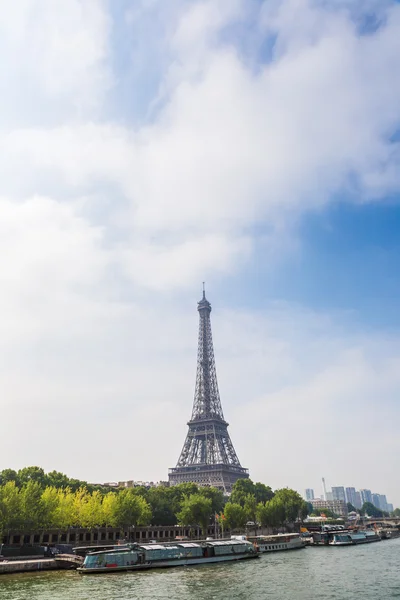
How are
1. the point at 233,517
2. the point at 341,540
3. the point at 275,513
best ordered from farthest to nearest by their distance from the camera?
1. the point at 275,513
2. the point at 233,517
3. the point at 341,540

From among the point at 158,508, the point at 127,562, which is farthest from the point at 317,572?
the point at 158,508

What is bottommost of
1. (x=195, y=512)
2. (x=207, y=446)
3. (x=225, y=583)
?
(x=225, y=583)

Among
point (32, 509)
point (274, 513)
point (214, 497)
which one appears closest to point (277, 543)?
point (274, 513)

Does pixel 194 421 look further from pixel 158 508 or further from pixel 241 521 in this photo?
pixel 241 521

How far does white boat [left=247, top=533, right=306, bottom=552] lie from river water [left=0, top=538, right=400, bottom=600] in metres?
21.6

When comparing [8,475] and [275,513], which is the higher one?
[8,475]

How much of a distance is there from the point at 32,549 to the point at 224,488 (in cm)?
10806

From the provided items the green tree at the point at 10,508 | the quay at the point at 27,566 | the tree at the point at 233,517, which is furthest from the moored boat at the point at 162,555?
the tree at the point at 233,517

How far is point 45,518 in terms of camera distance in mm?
77812

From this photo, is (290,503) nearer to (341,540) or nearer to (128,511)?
(341,540)

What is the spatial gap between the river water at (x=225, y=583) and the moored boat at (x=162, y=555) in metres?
2.16

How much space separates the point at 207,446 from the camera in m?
178

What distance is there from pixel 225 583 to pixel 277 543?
46.1 metres

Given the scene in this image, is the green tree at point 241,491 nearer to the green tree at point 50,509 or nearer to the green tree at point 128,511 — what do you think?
the green tree at point 128,511
